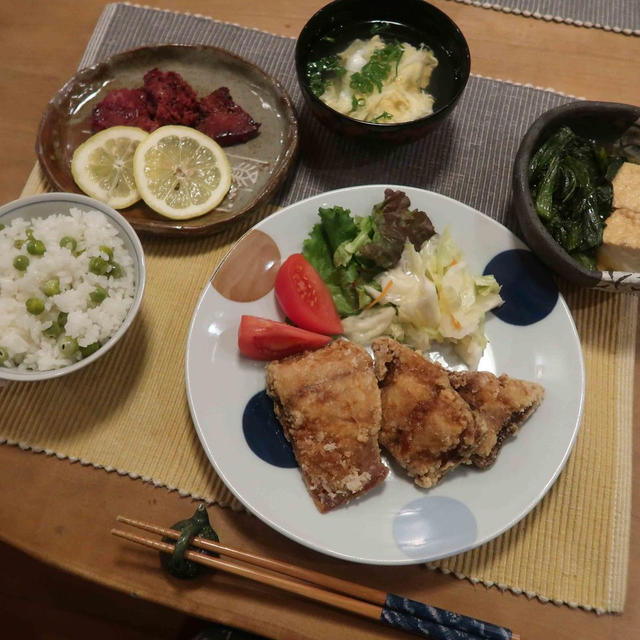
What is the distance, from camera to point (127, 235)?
2.22 meters

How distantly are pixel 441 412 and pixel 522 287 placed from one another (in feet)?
2.38

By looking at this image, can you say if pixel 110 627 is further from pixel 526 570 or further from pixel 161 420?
pixel 526 570

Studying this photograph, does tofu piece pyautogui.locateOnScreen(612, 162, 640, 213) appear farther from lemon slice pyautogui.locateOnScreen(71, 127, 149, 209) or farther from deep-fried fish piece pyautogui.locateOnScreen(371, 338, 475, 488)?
lemon slice pyautogui.locateOnScreen(71, 127, 149, 209)

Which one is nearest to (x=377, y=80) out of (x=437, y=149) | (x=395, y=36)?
(x=395, y=36)

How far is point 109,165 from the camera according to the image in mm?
2621

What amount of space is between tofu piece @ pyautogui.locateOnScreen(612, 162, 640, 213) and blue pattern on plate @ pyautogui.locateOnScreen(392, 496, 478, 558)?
1475mm

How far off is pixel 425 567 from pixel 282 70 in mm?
2658

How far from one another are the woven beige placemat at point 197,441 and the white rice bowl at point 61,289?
0.34 meters

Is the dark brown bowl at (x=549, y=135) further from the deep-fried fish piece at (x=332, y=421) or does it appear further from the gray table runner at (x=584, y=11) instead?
the gray table runner at (x=584, y=11)

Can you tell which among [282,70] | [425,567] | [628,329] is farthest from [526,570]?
[282,70]

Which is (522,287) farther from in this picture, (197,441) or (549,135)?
(197,441)

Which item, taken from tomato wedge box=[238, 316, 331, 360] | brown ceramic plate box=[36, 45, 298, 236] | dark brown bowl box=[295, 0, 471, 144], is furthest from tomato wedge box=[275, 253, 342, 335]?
dark brown bowl box=[295, 0, 471, 144]

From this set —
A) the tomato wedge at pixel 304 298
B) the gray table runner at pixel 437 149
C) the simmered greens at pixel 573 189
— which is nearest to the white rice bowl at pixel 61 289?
the tomato wedge at pixel 304 298

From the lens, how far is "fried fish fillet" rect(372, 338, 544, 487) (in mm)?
2027
